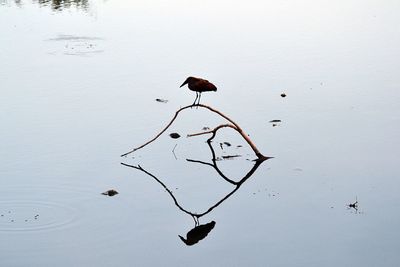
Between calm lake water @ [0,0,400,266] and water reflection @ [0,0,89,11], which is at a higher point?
water reflection @ [0,0,89,11]

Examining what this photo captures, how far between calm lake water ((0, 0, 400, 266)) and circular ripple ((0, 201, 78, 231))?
0.03m

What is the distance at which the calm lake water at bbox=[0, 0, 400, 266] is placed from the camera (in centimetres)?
1064

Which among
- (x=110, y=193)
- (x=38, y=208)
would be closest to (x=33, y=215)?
(x=38, y=208)

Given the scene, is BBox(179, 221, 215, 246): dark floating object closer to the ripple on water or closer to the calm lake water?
the calm lake water

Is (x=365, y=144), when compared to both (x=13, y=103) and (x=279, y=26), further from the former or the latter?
(x=279, y=26)

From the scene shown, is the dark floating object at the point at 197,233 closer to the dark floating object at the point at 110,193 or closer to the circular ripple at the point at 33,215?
the dark floating object at the point at 110,193

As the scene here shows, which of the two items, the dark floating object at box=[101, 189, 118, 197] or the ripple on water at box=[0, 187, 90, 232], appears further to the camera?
the dark floating object at box=[101, 189, 118, 197]

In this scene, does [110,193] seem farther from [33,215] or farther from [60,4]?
[60,4]

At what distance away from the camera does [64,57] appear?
23609 mm

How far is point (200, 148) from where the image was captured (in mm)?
14758

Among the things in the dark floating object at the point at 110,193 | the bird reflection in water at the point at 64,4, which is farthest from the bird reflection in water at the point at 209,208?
the bird reflection in water at the point at 64,4

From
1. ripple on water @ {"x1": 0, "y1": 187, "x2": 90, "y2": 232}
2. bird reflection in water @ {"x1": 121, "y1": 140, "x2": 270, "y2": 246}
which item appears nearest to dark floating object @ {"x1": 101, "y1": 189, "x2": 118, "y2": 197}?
ripple on water @ {"x1": 0, "y1": 187, "x2": 90, "y2": 232}

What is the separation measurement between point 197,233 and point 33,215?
2999mm

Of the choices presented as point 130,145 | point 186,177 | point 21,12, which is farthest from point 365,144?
point 21,12
